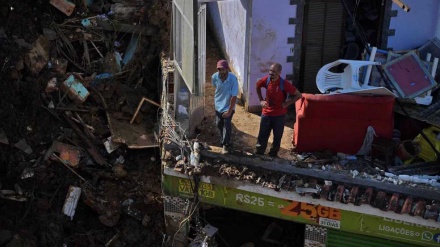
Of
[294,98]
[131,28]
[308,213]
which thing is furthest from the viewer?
[131,28]

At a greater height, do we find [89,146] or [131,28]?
[131,28]

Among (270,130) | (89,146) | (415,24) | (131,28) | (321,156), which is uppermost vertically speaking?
(415,24)

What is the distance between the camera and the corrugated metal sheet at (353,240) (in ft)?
36.3

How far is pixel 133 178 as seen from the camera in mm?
13102

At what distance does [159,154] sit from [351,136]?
4079 millimetres

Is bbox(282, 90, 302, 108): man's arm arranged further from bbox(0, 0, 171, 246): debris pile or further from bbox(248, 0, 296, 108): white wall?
bbox(0, 0, 171, 246): debris pile

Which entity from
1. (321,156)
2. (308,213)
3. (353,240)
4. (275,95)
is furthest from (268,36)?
(353,240)

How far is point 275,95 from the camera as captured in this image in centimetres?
1050

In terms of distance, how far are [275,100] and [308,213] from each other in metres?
2.04

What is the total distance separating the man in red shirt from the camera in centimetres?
1045

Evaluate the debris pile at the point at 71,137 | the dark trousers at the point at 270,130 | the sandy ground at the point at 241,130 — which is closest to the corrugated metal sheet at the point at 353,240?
the sandy ground at the point at 241,130

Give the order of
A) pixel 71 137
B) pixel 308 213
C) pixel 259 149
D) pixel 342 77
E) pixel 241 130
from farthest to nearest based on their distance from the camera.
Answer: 1. pixel 71 137
2. pixel 241 130
3. pixel 342 77
4. pixel 259 149
5. pixel 308 213

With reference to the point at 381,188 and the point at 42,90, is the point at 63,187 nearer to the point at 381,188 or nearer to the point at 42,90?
the point at 42,90

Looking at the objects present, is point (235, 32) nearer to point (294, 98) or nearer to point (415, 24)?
point (294, 98)
